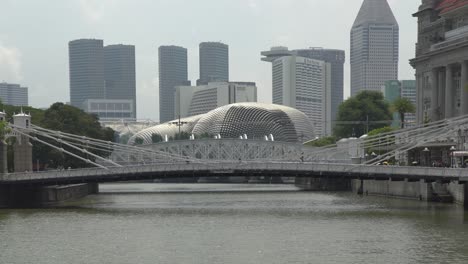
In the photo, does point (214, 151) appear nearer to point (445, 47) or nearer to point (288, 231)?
point (445, 47)

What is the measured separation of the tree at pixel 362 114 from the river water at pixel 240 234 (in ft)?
278

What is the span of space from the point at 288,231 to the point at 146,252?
39.9ft

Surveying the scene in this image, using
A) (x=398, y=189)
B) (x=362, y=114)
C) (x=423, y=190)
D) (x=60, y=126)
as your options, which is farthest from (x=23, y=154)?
(x=362, y=114)

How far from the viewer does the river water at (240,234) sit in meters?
45.8

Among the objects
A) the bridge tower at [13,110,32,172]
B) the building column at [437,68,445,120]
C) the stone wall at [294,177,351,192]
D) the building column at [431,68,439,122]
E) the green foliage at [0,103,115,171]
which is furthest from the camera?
the stone wall at [294,177,351,192]

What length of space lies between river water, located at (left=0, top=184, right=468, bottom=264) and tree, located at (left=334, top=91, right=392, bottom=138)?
84592 mm

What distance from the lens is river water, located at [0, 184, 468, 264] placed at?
45.8 meters

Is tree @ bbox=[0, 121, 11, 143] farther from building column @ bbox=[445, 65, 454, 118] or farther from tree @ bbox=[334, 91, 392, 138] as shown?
tree @ bbox=[334, 91, 392, 138]

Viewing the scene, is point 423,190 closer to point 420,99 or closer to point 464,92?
point 464,92

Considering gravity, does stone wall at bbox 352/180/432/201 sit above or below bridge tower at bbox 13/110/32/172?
below

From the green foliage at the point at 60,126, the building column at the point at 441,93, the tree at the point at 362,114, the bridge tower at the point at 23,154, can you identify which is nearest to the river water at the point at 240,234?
the bridge tower at the point at 23,154

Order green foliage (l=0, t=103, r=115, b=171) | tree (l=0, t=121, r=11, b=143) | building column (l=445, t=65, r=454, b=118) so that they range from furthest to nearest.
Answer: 1. building column (l=445, t=65, r=454, b=118)
2. green foliage (l=0, t=103, r=115, b=171)
3. tree (l=0, t=121, r=11, b=143)

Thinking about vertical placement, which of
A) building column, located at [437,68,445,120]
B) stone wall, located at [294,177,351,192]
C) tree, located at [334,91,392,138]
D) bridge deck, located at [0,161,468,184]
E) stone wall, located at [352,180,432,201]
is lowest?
stone wall, located at [294,177,351,192]

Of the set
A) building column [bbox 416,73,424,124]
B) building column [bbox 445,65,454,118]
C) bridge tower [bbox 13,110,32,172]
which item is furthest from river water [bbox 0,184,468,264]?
building column [bbox 416,73,424,124]
